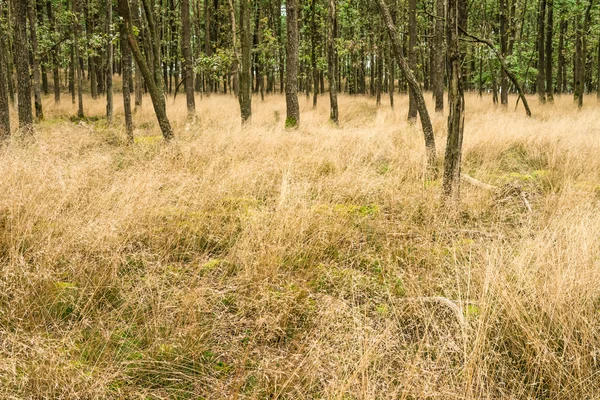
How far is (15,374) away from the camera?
5.57ft

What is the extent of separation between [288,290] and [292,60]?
328 inches

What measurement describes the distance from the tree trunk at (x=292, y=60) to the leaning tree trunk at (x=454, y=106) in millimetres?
6207

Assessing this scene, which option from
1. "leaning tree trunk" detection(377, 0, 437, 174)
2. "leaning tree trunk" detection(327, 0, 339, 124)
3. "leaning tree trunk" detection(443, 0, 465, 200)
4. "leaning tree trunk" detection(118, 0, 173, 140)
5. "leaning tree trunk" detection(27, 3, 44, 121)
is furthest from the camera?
"leaning tree trunk" detection(27, 3, 44, 121)

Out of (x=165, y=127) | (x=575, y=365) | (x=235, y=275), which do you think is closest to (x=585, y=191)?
(x=575, y=365)

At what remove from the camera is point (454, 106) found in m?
4.13

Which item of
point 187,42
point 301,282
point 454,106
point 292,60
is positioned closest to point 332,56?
point 292,60

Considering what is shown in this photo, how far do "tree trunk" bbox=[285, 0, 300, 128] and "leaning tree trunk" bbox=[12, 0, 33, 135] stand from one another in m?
5.40

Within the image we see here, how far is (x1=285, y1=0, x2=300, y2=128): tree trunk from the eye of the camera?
31.4ft

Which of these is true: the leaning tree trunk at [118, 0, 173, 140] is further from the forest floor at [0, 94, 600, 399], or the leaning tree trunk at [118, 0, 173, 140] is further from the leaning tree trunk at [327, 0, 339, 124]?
the leaning tree trunk at [327, 0, 339, 124]

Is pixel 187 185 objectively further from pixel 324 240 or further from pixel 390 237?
pixel 390 237

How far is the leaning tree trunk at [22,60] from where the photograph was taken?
21.5 ft

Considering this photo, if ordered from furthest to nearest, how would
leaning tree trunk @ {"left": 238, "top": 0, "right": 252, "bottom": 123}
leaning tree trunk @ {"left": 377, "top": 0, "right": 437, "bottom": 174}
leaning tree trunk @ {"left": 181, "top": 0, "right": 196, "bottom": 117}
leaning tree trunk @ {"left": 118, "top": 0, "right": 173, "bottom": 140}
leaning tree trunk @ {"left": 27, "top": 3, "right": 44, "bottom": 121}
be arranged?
leaning tree trunk @ {"left": 181, "top": 0, "right": 196, "bottom": 117}
leaning tree trunk @ {"left": 27, "top": 3, "right": 44, "bottom": 121}
leaning tree trunk @ {"left": 238, "top": 0, "right": 252, "bottom": 123}
leaning tree trunk @ {"left": 118, "top": 0, "right": 173, "bottom": 140}
leaning tree trunk @ {"left": 377, "top": 0, "right": 437, "bottom": 174}

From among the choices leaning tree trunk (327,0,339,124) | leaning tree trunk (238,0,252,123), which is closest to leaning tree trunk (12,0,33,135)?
leaning tree trunk (238,0,252,123)

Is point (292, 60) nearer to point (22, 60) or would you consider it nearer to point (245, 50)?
point (245, 50)
